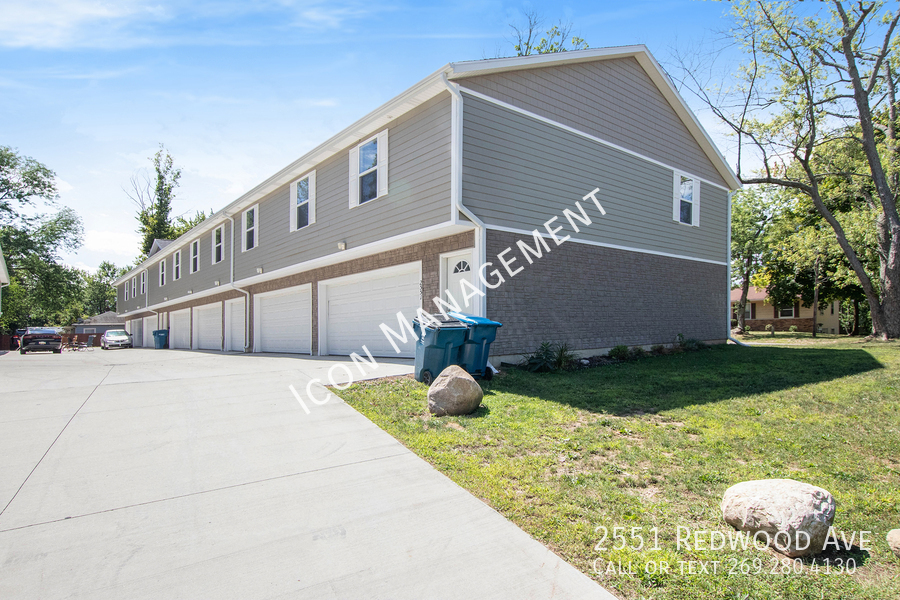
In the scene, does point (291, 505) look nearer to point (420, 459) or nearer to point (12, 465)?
point (420, 459)

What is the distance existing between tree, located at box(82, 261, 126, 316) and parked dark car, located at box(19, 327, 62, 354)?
156ft

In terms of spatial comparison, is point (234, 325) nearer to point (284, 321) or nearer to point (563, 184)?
point (284, 321)

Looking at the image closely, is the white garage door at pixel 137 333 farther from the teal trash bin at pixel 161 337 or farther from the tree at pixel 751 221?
the tree at pixel 751 221

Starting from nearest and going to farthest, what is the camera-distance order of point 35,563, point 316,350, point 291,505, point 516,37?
point 35,563 < point 291,505 < point 316,350 < point 516,37

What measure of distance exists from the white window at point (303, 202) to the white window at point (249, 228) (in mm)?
3110

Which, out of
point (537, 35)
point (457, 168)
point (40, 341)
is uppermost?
point (537, 35)

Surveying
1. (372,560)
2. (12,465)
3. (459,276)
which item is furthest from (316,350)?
(372,560)

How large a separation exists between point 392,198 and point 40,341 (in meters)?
25.3

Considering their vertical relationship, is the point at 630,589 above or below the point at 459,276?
below

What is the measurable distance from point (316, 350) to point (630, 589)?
11594mm

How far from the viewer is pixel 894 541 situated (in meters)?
2.64

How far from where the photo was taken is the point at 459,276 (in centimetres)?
905

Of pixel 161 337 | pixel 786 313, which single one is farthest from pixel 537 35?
pixel 786 313

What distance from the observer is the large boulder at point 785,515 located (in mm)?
2672
